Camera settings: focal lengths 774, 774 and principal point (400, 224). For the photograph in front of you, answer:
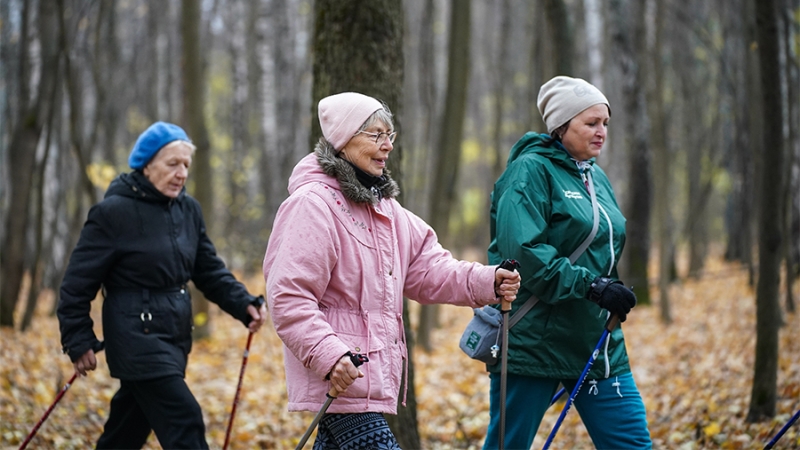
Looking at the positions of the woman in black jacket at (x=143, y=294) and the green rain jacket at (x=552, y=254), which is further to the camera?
the woman in black jacket at (x=143, y=294)

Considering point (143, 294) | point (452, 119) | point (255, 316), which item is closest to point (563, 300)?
point (255, 316)

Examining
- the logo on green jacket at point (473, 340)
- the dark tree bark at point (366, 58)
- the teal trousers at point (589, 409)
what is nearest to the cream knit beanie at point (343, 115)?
the logo on green jacket at point (473, 340)

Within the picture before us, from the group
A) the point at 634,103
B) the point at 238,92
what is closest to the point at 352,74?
the point at 634,103

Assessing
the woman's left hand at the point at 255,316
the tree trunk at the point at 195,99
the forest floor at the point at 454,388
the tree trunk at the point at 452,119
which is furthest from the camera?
the tree trunk at the point at 195,99

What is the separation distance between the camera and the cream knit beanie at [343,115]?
326 centimetres

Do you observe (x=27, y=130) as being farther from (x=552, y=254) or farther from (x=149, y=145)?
(x=552, y=254)

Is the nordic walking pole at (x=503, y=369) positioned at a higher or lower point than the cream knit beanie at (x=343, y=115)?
lower

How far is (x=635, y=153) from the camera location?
14.0 metres

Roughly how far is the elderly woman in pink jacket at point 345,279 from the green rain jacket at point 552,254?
0.86ft

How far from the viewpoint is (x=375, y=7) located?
4898 mm

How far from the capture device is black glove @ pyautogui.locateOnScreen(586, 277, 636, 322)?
3400 millimetres

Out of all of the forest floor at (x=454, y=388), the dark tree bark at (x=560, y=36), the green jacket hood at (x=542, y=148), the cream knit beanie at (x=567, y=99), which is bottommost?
the forest floor at (x=454, y=388)

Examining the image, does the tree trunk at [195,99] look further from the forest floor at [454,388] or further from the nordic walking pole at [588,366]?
the nordic walking pole at [588,366]

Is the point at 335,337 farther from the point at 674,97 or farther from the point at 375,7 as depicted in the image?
the point at 674,97
